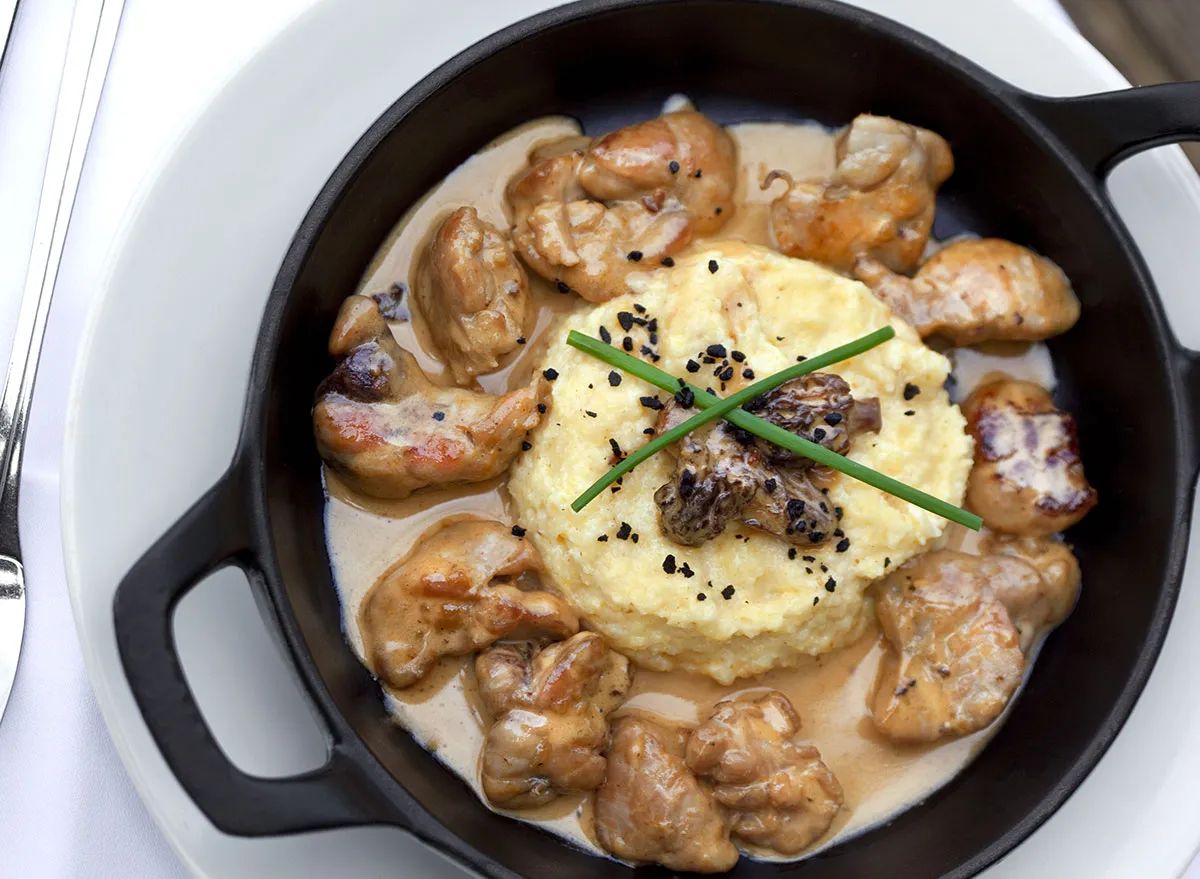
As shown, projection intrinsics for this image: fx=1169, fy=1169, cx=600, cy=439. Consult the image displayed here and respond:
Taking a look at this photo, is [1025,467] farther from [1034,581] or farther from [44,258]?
[44,258]

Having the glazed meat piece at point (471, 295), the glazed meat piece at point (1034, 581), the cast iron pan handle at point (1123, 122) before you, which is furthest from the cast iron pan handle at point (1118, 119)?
the glazed meat piece at point (471, 295)

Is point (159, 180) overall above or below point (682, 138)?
above

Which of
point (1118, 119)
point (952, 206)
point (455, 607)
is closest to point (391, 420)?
point (455, 607)

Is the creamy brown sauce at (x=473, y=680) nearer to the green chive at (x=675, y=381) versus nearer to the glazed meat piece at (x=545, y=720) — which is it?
the glazed meat piece at (x=545, y=720)

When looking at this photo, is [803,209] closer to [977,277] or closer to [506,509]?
[977,277]

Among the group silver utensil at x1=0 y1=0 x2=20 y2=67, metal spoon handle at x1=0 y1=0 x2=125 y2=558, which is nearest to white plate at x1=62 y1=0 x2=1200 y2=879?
metal spoon handle at x1=0 y1=0 x2=125 y2=558

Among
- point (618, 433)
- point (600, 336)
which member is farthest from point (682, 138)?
point (618, 433)
